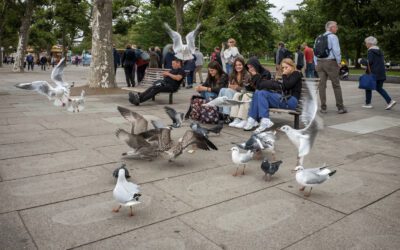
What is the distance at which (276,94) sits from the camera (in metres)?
6.89

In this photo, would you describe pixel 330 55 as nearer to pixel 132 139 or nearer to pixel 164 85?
pixel 164 85

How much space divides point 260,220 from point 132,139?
201 centimetres

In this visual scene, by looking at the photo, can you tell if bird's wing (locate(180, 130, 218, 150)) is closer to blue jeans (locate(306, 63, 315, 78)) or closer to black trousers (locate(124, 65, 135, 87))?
black trousers (locate(124, 65, 135, 87))

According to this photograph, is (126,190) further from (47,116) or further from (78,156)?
(47,116)

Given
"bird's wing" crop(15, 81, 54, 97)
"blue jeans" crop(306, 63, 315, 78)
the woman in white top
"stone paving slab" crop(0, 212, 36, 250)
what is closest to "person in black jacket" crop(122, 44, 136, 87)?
the woman in white top

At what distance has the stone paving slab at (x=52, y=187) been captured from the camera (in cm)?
377

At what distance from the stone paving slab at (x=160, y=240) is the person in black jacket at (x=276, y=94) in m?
3.81

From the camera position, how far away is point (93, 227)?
3.26 metres

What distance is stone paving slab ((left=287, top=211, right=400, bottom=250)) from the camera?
3.02 metres

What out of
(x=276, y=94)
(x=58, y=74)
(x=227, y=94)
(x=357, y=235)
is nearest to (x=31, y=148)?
(x=58, y=74)

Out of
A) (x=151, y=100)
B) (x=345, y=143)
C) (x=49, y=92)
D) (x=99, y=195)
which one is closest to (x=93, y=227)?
(x=99, y=195)

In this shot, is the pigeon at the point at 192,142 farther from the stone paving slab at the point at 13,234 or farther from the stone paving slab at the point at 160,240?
the stone paving slab at the point at 13,234

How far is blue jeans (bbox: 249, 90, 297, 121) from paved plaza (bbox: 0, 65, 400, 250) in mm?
514

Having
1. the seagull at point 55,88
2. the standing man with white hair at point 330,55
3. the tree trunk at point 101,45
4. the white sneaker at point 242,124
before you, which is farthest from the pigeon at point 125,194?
the tree trunk at point 101,45
